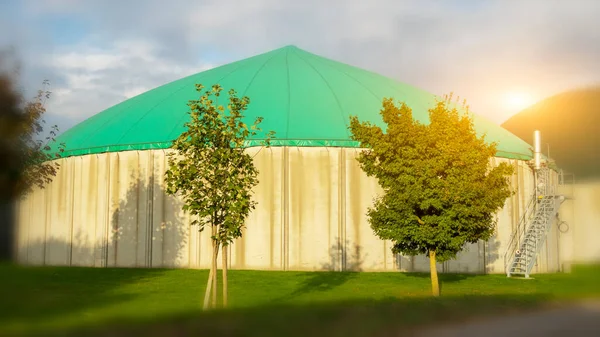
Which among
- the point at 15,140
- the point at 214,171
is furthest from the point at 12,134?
the point at 214,171

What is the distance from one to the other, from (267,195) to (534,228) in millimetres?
14502

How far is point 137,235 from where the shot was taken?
35969 millimetres

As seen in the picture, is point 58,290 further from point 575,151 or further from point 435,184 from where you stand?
point 575,151

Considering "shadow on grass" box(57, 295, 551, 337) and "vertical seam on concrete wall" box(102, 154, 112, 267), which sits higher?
"vertical seam on concrete wall" box(102, 154, 112, 267)

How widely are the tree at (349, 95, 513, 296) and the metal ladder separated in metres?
11.3

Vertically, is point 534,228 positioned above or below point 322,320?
above

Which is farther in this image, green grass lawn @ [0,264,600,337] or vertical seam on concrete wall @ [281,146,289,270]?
vertical seam on concrete wall @ [281,146,289,270]

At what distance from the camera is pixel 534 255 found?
33844 millimetres

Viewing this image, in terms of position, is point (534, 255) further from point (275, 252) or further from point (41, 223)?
point (41, 223)

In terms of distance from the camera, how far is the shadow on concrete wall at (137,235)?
116 feet

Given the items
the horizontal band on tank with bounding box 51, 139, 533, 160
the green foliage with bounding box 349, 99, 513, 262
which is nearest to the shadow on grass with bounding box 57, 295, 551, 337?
the green foliage with bounding box 349, 99, 513, 262

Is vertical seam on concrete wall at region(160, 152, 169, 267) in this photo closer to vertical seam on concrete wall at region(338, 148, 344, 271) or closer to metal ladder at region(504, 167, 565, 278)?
vertical seam on concrete wall at region(338, 148, 344, 271)

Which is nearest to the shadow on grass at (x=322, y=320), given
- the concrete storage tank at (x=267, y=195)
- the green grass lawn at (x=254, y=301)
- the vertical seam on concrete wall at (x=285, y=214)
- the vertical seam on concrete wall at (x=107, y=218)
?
the green grass lawn at (x=254, y=301)

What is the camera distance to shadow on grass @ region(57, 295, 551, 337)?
12.2 m
